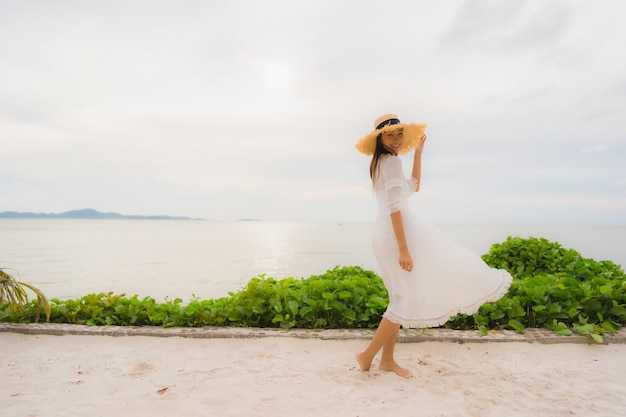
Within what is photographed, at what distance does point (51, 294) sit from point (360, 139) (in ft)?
48.0

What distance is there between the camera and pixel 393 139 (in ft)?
13.0

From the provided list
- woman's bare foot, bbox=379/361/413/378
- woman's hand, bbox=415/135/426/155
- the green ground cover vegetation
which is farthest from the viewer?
the green ground cover vegetation

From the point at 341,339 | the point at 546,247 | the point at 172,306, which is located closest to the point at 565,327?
the point at 341,339

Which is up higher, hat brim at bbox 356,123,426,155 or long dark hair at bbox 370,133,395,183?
hat brim at bbox 356,123,426,155

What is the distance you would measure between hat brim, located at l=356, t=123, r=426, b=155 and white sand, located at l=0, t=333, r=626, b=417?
232 cm

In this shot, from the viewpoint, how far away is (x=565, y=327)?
5281mm

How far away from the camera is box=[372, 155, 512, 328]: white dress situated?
3873mm

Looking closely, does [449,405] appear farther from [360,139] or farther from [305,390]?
[360,139]

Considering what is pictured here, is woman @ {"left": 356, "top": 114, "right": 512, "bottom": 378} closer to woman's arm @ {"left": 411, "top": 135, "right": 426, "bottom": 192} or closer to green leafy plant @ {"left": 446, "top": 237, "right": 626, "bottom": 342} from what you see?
woman's arm @ {"left": 411, "top": 135, "right": 426, "bottom": 192}

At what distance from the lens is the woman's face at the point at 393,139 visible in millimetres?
3936

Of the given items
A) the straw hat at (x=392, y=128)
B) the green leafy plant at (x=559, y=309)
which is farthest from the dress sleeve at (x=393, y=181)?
the green leafy plant at (x=559, y=309)

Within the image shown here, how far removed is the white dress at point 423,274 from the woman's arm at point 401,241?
134mm

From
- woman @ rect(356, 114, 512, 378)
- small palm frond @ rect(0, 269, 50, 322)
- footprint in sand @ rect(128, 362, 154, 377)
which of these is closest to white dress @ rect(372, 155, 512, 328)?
woman @ rect(356, 114, 512, 378)

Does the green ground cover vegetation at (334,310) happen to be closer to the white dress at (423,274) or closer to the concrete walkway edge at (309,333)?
the concrete walkway edge at (309,333)
